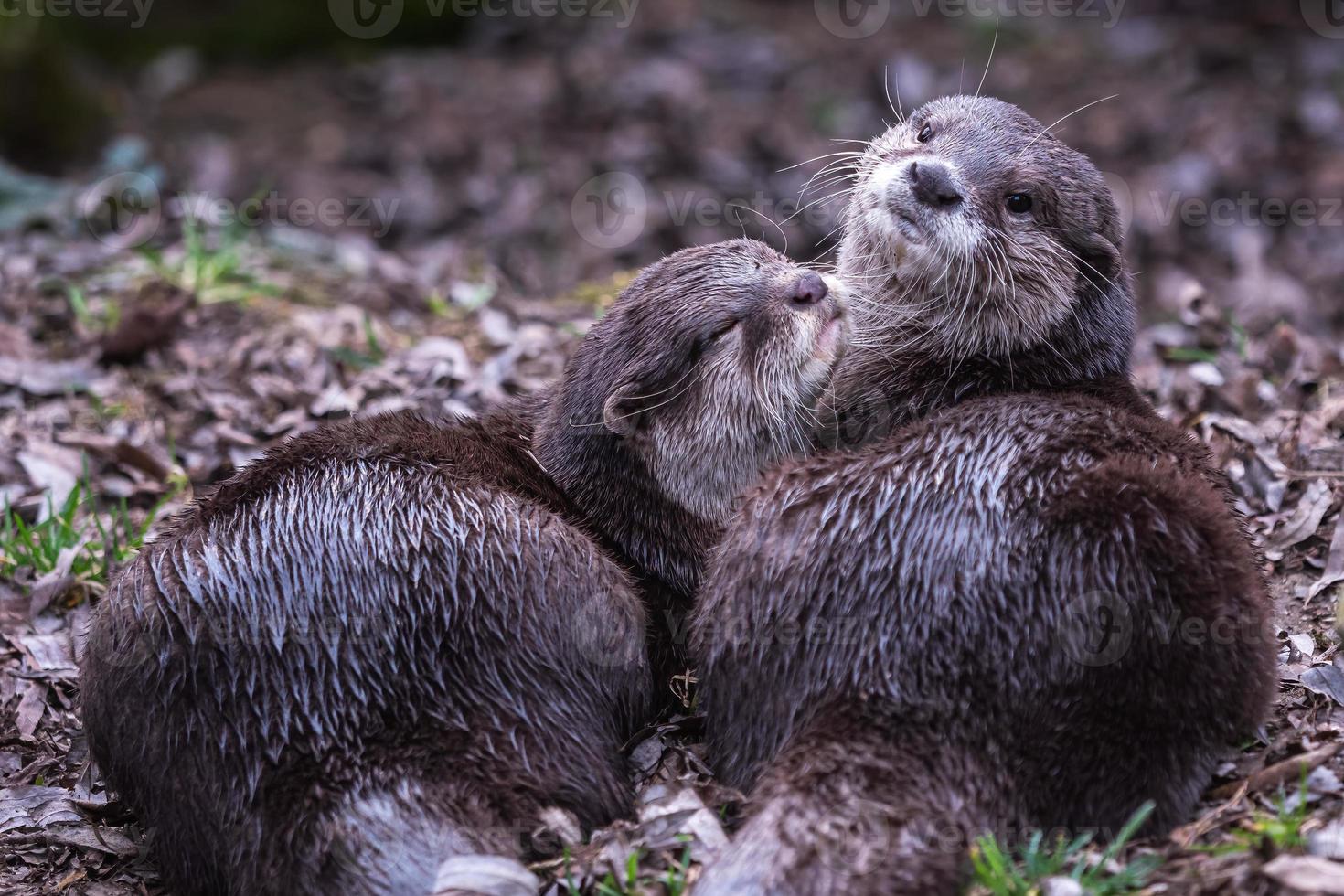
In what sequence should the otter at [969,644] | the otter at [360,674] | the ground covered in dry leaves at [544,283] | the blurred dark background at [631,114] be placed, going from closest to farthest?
the otter at [969,644] < the otter at [360,674] < the ground covered in dry leaves at [544,283] < the blurred dark background at [631,114]

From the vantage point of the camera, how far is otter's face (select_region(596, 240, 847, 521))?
4.02m

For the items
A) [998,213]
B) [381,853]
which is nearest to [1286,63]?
[998,213]

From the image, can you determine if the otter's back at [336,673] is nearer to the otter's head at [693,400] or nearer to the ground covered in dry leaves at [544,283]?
the ground covered in dry leaves at [544,283]

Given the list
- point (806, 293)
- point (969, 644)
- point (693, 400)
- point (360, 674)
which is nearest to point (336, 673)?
point (360, 674)

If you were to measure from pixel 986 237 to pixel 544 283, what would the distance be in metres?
4.61

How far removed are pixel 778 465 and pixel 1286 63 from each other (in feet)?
27.8

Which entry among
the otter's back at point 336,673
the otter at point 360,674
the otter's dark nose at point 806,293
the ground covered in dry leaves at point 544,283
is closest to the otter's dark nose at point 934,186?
the otter's dark nose at point 806,293

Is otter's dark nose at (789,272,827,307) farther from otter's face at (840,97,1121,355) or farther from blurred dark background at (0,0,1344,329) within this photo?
blurred dark background at (0,0,1344,329)

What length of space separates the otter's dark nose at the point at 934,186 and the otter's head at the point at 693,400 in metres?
0.42

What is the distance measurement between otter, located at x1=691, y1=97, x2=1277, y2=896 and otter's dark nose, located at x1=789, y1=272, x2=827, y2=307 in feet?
2.18

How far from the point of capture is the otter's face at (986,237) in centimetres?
409

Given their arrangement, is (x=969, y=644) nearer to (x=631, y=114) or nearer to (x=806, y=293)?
(x=806, y=293)

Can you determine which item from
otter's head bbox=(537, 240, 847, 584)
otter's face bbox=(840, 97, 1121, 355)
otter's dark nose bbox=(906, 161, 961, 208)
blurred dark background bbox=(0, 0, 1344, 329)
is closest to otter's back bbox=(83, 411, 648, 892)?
otter's head bbox=(537, 240, 847, 584)

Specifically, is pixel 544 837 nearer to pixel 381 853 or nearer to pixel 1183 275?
pixel 381 853
